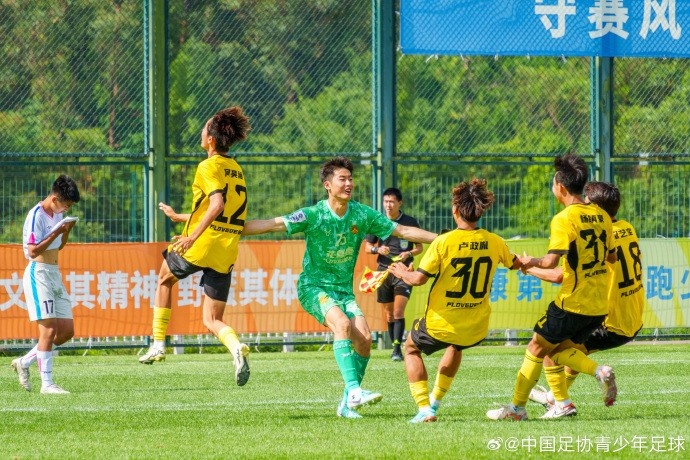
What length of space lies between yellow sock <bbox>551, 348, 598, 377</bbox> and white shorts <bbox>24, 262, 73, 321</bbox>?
5285 mm

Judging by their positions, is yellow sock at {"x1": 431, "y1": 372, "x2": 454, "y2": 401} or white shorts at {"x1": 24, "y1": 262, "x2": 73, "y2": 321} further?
white shorts at {"x1": 24, "y1": 262, "x2": 73, "y2": 321}

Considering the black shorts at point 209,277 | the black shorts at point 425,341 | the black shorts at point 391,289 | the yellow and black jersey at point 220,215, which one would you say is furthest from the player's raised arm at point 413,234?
the black shorts at point 391,289

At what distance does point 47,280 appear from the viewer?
Answer: 13.1 meters

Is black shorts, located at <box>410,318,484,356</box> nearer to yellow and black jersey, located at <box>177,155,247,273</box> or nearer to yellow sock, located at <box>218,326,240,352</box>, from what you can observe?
yellow sock, located at <box>218,326,240,352</box>

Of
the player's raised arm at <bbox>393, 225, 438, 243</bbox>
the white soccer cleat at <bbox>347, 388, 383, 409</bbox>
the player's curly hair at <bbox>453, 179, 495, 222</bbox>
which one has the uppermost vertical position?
the player's curly hair at <bbox>453, 179, 495, 222</bbox>

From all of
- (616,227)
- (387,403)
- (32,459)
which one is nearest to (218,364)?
(387,403)

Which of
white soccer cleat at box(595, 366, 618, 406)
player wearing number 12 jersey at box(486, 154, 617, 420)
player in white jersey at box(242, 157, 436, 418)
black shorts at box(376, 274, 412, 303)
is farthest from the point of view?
black shorts at box(376, 274, 412, 303)

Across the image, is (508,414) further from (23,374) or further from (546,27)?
(546,27)

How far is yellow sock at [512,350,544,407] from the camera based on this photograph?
999 centimetres

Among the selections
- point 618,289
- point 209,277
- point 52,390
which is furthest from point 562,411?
point 52,390

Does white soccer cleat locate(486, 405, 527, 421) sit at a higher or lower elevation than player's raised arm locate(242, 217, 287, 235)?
lower

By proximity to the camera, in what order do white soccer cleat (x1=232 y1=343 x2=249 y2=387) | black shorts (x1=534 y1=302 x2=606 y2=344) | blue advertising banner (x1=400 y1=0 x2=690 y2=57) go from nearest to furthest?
black shorts (x1=534 y1=302 x2=606 y2=344) → white soccer cleat (x1=232 y1=343 x2=249 y2=387) → blue advertising banner (x1=400 y1=0 x2=690 y2=57)

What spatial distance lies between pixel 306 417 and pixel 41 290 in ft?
12.6

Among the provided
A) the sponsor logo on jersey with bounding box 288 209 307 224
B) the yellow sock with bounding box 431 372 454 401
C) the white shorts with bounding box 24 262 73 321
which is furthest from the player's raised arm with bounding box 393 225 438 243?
the white shorts with bounding box 24 262 73 321
